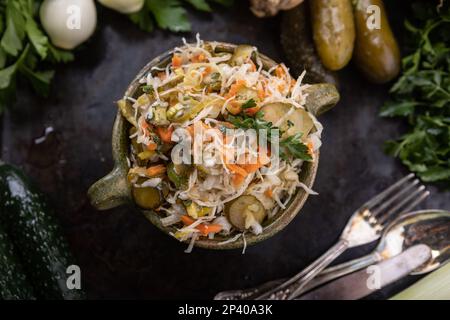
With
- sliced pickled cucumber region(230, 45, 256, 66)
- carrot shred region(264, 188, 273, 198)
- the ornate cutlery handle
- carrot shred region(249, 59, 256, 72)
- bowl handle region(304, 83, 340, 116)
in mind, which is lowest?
the ornate cutlery handle

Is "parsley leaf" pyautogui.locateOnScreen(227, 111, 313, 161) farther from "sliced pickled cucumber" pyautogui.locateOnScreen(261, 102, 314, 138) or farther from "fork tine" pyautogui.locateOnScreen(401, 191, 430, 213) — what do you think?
"fork tine" pyautogui.locateOnScreen(401, 191, 430, 213)

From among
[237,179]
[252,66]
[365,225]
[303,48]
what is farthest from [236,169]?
[365,225]

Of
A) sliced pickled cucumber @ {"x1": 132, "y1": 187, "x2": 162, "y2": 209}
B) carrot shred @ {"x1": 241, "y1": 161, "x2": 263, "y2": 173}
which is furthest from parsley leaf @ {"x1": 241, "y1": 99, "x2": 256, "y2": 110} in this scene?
sliced pickled cucumber @ {"x1": 132, "y1": 187, "x2": 162, "y2": 209}

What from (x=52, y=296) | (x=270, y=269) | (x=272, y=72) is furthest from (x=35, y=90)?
(x=270, y=269)

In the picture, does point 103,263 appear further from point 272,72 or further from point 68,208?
point 272,72

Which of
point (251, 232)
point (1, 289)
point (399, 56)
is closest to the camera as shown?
point (251, 232)

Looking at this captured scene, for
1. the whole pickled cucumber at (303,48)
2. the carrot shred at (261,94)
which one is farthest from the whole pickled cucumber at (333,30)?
the carrot shred at (261,94)

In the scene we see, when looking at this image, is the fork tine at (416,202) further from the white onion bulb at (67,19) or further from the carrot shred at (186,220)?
the white onion bulb at (67,19)
